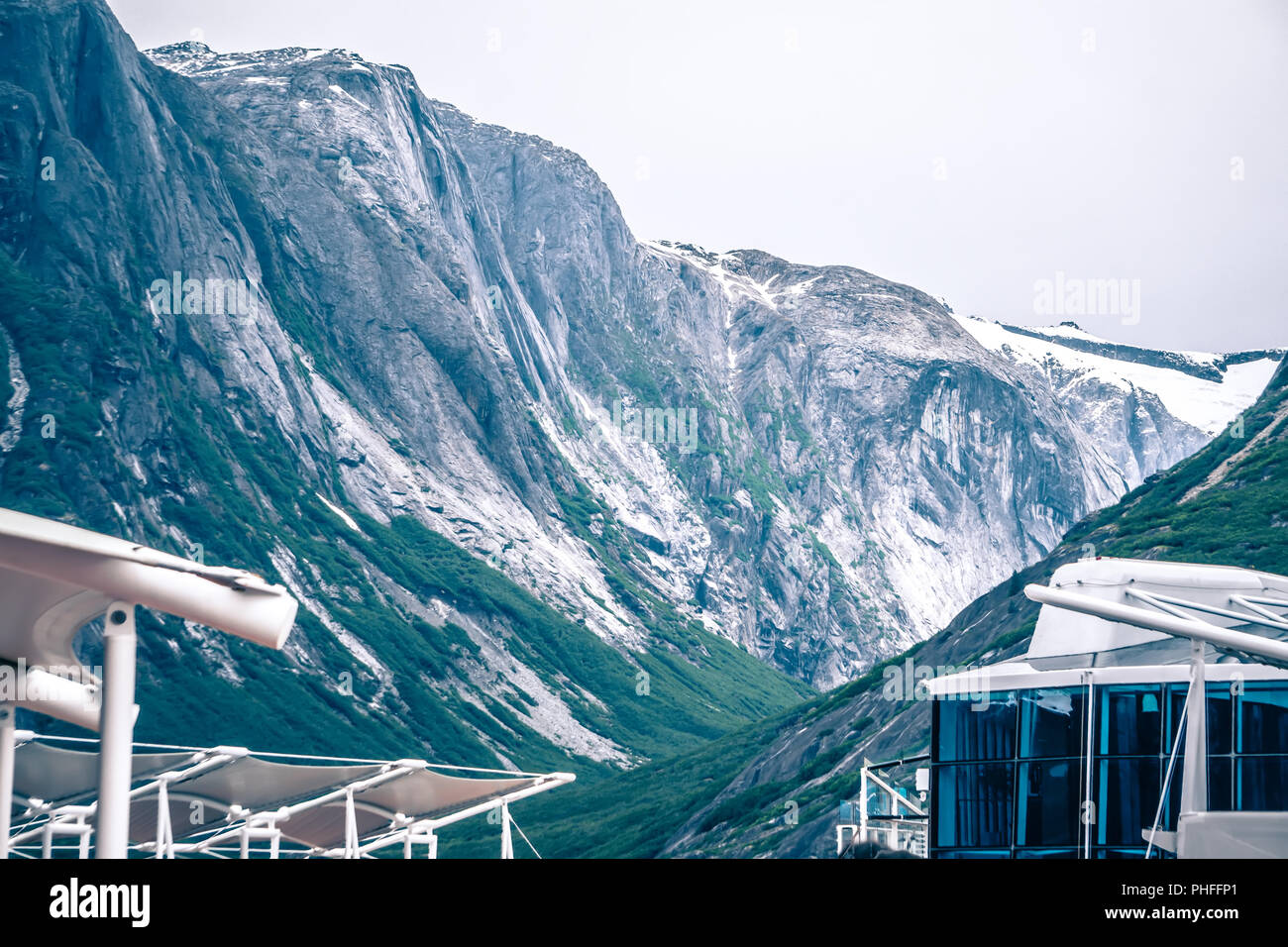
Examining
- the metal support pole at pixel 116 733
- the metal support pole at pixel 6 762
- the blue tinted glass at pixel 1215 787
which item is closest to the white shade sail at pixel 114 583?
the metal support pole at pixel 116 733

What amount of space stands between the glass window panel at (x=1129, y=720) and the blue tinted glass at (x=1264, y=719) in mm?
2200

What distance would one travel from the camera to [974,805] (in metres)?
40.7

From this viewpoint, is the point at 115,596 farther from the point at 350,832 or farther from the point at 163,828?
the point at 350,832

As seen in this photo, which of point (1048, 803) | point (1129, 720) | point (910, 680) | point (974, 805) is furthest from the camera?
point (910, 680)

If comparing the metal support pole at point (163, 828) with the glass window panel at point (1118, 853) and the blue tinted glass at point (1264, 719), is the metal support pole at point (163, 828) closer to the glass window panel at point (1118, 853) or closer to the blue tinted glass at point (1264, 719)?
the glass window panel at point (1118, 853)

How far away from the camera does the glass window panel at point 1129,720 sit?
37.4 metres

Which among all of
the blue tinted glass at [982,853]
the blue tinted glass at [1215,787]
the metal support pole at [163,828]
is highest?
the blue tinted glass at [1215,787]

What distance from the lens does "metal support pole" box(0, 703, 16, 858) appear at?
17.6 m

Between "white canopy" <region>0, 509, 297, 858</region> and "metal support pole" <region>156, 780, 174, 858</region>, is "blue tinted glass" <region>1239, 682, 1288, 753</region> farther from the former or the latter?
"metal support pole" <region>156, 780, 174, 858</region>

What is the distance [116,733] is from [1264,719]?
103ft

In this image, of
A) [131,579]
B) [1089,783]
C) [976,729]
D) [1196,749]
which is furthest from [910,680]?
[131,579]
